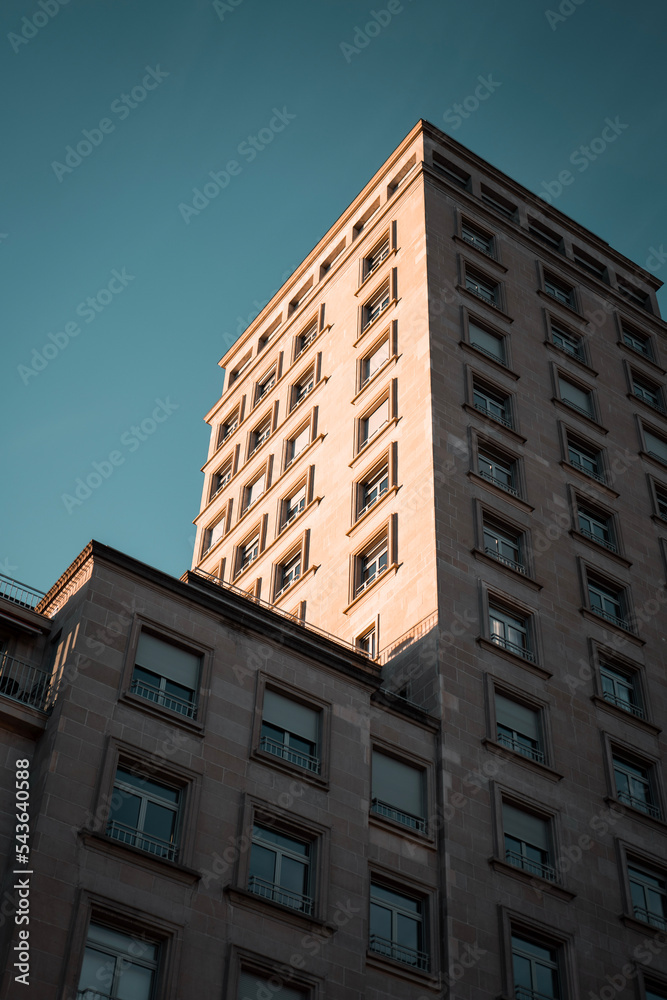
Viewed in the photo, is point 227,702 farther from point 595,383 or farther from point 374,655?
point 595,383

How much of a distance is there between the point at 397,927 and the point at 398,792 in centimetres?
408

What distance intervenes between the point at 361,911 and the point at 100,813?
25.1ft

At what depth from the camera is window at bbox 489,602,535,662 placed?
4106 centimetres

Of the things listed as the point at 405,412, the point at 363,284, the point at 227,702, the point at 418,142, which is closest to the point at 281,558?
the point at 405,412

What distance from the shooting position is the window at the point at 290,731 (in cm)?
3284

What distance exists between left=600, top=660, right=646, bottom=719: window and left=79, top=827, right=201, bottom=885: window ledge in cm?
1976

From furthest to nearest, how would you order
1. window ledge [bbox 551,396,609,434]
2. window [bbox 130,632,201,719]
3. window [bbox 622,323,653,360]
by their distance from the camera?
window [bbox 622,323,653,360] < window ledge [bbox 551,396,609,434] < window [bbox 130,632,201,719]

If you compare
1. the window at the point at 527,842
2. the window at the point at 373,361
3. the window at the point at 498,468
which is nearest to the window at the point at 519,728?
the window at the point at 527,842

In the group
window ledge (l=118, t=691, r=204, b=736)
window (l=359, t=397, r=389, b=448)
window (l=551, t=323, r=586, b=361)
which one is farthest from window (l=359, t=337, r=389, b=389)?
window ledge (l=118, t=691, r=204, b=736)

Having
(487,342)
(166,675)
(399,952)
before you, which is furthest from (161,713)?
(487,342)

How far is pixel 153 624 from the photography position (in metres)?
32.2

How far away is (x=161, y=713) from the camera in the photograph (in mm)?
30438

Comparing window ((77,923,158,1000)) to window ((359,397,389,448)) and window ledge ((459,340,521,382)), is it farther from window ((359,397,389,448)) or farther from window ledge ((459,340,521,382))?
window ledge ((459,340,521,382))

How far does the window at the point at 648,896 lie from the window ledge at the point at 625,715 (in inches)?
220
